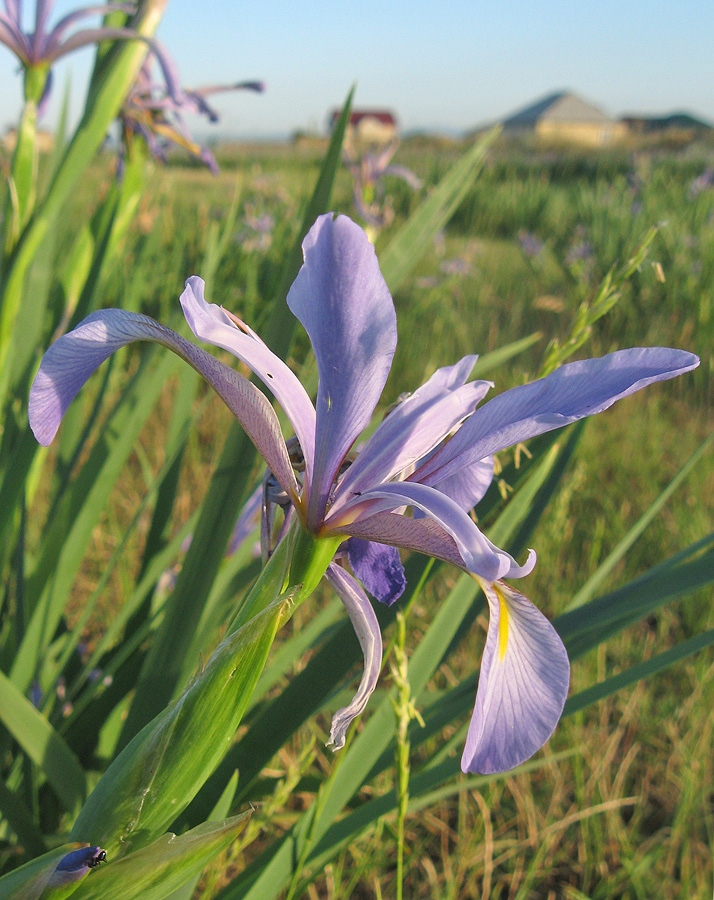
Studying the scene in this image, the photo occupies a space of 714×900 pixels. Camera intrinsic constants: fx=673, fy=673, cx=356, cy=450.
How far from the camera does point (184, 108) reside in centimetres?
110

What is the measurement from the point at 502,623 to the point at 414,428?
0.14m

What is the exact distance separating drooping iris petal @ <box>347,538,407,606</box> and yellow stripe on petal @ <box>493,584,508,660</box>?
110 millimetres

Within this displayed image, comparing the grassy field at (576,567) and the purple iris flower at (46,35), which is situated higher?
the purple iris flower at (46,35)

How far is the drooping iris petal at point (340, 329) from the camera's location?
0.41m

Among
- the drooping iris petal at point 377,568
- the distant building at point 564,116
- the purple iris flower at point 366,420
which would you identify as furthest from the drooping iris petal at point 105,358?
the distant building at point 564,116

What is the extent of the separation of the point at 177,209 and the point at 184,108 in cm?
351

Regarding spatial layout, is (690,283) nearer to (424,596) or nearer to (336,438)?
(424,596)

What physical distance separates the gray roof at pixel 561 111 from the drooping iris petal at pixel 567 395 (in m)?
36.5

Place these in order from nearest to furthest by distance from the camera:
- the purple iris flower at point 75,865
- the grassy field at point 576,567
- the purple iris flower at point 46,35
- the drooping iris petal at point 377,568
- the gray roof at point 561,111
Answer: the purple iris flower at point 75,865 < the drooping iris petal at point 377,568 < the purple iris flower at point 46,35 < the grassy field at point 576,567 < the gray roof at point 561,111

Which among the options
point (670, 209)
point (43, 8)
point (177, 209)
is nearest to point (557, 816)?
point (43, 8)

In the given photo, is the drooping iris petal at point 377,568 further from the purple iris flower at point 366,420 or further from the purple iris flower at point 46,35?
the purple iris flower at point 46,35

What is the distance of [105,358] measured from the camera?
0.43 meters

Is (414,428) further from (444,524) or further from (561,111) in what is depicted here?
(561,111)

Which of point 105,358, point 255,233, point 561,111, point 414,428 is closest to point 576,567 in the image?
point 414,428
